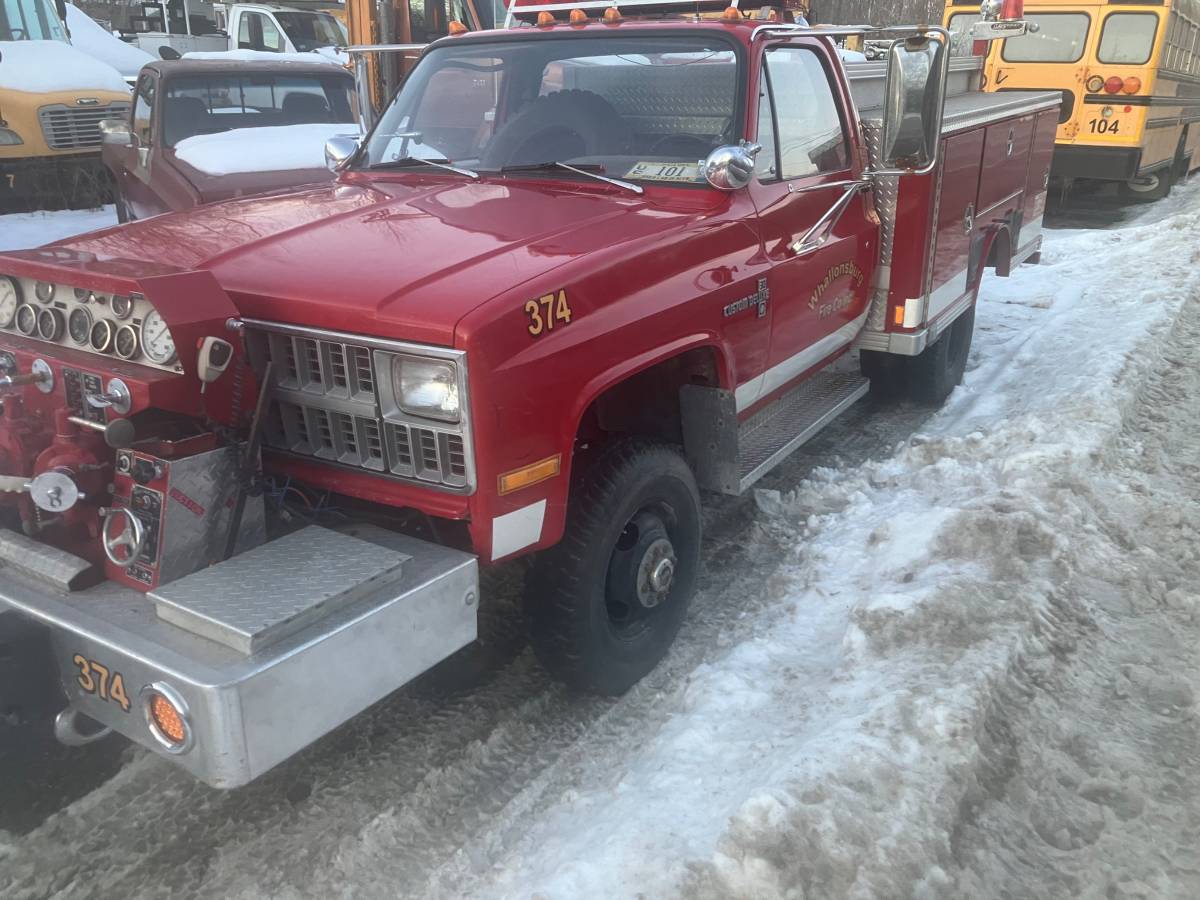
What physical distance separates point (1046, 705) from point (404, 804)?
202 centimetres

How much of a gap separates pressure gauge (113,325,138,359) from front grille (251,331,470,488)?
335 millimetres

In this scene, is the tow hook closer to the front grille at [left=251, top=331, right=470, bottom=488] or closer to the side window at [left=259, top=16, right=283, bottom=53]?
the front grille at [left=251, top=331, right=470, bottom=488]

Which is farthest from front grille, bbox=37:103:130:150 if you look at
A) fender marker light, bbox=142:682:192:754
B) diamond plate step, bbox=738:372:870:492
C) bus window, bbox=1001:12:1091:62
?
bus window, bbox=1001:12:1091:62

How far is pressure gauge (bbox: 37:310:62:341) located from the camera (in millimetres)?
2822

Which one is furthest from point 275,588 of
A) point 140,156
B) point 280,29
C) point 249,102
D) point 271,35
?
point 271,35

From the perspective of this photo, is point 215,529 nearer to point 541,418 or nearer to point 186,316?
point 186,316

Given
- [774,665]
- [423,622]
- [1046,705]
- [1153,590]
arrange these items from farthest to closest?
[1153,590], [774,665], [1046,705], [423,622]

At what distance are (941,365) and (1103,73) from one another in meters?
8.91

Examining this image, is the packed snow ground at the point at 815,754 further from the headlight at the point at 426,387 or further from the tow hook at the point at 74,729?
the headlight at the point at 426,387

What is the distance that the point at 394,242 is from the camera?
306 centimetres

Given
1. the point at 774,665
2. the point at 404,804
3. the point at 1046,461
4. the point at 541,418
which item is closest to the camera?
the point at 541,418

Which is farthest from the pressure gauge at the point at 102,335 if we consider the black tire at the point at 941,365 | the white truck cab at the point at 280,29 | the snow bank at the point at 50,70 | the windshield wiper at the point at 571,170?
the white truck cab at the point at 280,29

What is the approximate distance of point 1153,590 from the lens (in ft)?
12.6

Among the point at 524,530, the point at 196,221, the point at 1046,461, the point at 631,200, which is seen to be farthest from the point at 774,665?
the point at 196,221
